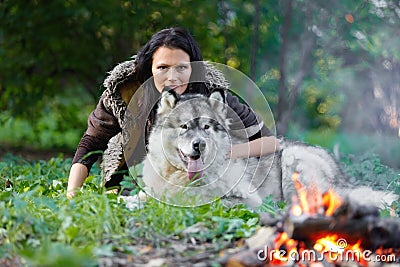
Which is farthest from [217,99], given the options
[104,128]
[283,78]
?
[283,78]

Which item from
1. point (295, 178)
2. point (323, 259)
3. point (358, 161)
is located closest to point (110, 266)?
point (323, 259)

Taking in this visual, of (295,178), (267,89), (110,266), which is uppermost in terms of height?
(267,89)

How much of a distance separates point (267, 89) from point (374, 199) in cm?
731

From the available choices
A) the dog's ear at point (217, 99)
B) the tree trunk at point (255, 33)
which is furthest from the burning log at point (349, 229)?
the tree trunk at point (255, 33)

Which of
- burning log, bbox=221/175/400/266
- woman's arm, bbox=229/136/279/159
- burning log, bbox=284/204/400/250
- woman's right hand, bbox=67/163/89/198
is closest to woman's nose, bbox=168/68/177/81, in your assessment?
woman's arm, bbox=229/136/279/159

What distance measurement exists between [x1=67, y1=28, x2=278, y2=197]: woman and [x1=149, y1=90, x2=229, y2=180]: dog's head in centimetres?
17

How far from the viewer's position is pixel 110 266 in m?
2.53

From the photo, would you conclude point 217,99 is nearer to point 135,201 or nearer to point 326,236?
point 135,201

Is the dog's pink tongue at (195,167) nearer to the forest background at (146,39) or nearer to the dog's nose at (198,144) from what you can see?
the dog's nose at (198,144)

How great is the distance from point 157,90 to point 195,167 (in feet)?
2.03

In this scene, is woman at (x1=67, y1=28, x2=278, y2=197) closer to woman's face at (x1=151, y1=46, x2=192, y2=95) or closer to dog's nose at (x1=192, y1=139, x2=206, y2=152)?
woman's face at (x1=151, y1=46, x2=192, y2=95)

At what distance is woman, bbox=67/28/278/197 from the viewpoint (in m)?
3.88

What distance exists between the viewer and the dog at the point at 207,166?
12.0 feet

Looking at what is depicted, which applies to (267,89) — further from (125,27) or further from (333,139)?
(125,27)
